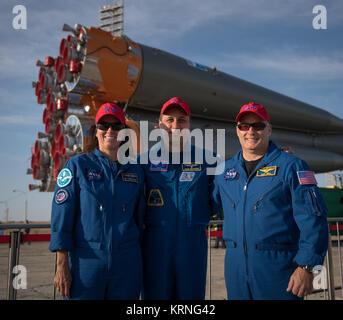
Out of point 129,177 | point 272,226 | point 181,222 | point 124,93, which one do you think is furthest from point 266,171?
point 124,93

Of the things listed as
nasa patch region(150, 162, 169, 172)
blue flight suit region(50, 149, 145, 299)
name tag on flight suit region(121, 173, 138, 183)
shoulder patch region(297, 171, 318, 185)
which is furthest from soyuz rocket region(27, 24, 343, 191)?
shoulder patch region(297, 171, 318, 185)

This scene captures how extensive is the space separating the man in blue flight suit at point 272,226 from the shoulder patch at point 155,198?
1.79ft

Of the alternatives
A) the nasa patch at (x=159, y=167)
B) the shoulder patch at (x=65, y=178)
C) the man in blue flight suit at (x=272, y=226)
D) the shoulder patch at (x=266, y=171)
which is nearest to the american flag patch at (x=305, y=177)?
the man in blue flight suit at (x=272, y=226)

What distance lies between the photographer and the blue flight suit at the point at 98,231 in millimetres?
2246

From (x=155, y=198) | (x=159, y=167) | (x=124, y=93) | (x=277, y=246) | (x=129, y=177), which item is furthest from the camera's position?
(x=124, y=93)

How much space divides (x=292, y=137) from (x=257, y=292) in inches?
437

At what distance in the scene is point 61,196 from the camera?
2.36 meters

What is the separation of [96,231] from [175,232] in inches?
25.0

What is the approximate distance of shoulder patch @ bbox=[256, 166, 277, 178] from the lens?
2.35 metres

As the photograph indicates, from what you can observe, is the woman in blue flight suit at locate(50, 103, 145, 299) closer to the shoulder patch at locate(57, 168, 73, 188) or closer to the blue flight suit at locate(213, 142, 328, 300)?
the shoulder patch at locate(57, 168, 73, 188)

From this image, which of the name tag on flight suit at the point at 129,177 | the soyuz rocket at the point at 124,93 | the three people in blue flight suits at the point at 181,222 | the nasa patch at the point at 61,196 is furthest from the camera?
the soyuz rocket at the point at 124,93

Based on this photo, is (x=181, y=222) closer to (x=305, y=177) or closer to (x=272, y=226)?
(x=272, y=226)

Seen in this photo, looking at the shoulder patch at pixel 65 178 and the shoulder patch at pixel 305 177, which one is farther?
the shoulder patch at pixel 65 178

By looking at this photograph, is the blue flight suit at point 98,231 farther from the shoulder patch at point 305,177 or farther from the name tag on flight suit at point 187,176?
the shoulder patch at point 305,177
